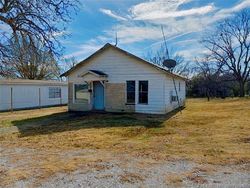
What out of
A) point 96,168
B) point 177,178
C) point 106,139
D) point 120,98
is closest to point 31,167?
point 96,168

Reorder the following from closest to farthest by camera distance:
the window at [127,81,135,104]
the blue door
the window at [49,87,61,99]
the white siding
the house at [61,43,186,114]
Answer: the white siding
the house at [61,43,186,114]
the window at [127,81,135,104]
the blue door
the window at [49,87,61,99]

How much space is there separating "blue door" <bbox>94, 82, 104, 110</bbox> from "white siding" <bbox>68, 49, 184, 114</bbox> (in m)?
0.95

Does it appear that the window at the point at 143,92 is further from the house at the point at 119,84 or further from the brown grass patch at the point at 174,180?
the brown grass patch at the point at 174,180

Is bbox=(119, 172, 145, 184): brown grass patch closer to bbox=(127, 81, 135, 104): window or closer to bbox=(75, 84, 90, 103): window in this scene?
bbox=(127, 81, 135, 104): window

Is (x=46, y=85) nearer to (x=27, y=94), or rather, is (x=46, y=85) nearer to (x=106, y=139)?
(x=27, y=94)

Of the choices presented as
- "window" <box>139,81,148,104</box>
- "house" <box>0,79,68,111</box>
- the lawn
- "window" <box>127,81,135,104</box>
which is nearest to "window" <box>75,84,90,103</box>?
"window" <box>127,81,135,104</box>

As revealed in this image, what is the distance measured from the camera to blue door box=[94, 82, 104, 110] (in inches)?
776

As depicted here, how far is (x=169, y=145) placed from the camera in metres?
8.80

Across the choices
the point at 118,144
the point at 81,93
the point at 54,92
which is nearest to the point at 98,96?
the point at 81,93

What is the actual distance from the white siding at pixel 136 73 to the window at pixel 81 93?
0.69 metres

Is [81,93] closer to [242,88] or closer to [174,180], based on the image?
[174,180]

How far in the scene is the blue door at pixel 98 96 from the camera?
19703 millimetres

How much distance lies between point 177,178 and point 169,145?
3169 mm

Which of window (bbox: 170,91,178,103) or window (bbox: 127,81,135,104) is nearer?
window (bbox: 127,81,135,104)
